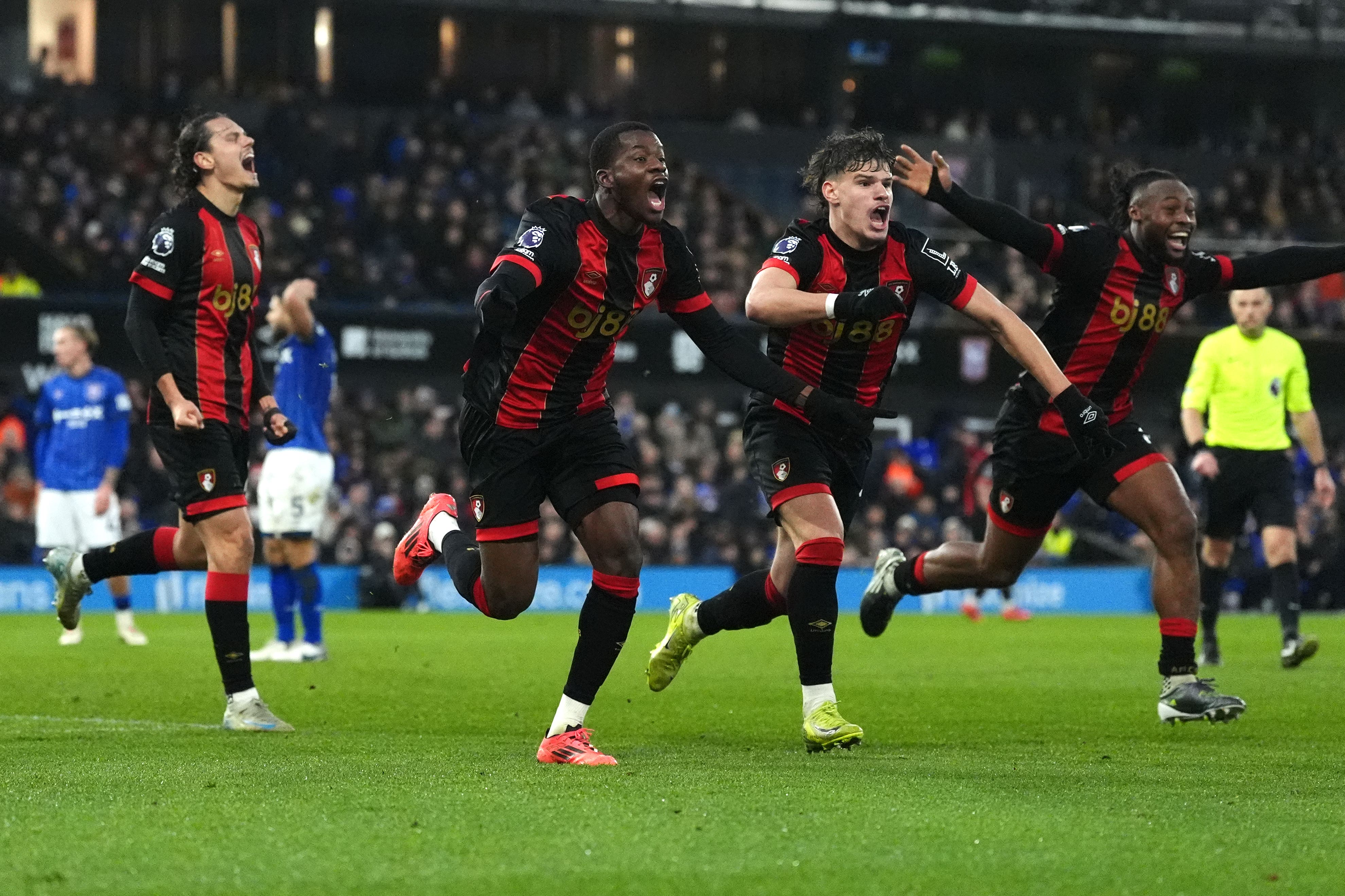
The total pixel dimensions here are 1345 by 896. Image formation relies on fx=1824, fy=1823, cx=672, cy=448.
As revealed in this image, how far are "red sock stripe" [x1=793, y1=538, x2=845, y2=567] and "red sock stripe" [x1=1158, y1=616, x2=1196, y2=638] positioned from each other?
175cm

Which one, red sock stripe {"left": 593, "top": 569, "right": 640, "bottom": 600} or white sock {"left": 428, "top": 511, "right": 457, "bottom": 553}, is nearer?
red sock stripe {"left": 593, "top": 569, "right": 640, "bottom": 600}

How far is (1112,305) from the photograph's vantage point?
8031 millimetres

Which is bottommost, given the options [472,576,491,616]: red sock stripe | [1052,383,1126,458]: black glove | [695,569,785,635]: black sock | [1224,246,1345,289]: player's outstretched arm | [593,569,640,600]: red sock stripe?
[695,569,785,635]: black sock

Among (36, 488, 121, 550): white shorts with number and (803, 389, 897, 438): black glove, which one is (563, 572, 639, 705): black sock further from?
(36, 488, 121, 550): white shorts with number

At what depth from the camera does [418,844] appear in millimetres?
4484

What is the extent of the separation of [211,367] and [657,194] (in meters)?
2.33

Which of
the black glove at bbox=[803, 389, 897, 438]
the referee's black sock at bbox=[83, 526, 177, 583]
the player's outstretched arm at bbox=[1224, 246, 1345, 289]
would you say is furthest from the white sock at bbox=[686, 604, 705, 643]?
the player's outstretched arm at bbox=[1224, 246, 1345, 289]

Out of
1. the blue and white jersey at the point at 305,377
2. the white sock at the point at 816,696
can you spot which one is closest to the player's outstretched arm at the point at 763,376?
the white sock at the point at 816,696

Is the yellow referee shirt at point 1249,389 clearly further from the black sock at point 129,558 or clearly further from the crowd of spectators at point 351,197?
the crowd of spectators at point 351,197

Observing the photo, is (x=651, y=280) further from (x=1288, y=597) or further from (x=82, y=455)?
(x=82, y=455)

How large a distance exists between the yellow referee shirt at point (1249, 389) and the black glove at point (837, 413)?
579 cm

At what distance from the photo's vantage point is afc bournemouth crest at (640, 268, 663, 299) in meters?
6.64

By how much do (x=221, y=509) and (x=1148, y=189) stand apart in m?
4.26

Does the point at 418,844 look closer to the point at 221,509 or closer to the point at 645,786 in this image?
the point at 645,786
